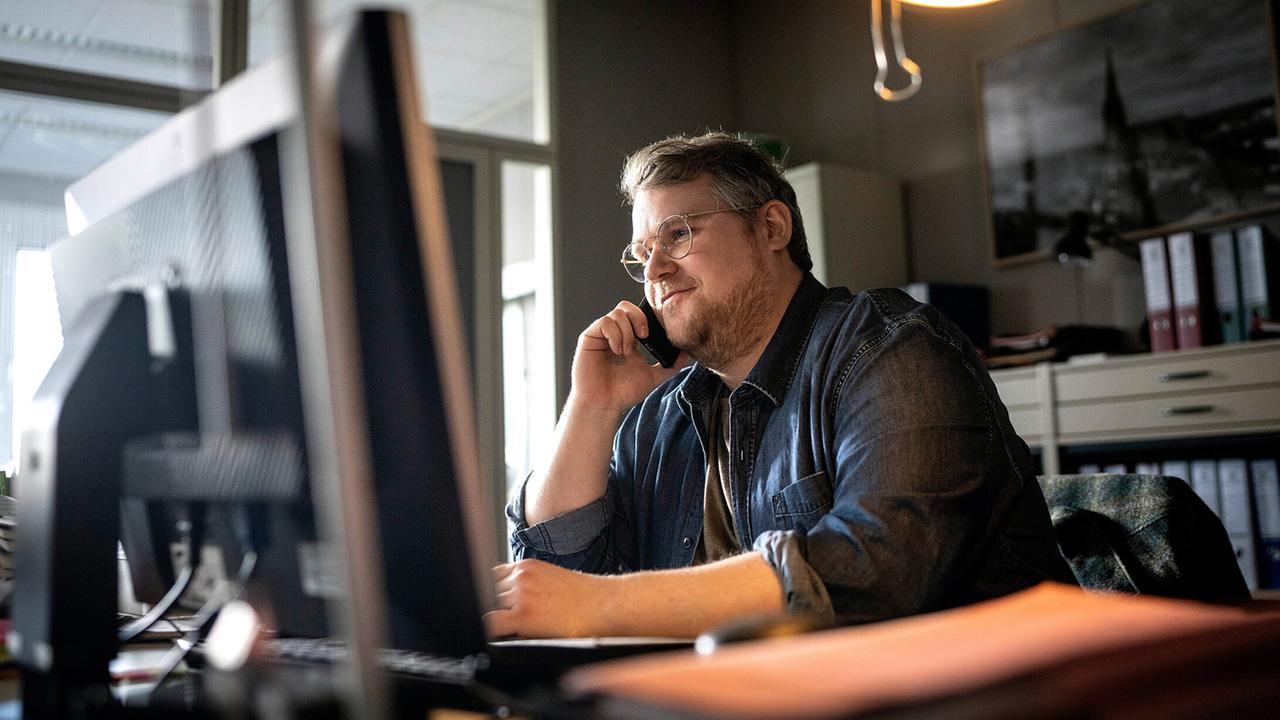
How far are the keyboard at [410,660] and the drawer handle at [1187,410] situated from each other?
8.81 feet

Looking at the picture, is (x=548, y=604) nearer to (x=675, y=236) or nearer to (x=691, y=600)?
(x=691, y=600)

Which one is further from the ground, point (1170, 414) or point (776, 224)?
point (776, 224)

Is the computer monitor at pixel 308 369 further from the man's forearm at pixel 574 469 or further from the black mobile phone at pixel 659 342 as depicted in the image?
the black mobile phone at pixel 659 342

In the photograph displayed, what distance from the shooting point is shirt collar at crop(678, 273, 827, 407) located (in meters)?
1.52

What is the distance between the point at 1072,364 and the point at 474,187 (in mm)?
2450

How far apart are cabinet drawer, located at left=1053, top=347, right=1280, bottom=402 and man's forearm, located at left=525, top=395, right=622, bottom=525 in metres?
1.93

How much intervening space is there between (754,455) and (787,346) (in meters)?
0.17

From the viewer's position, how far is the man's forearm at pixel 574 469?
1623mm

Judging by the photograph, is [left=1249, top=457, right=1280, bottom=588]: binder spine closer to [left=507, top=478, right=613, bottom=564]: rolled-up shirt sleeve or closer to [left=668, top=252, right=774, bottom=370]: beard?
[left=668, top=252, right=774, bottom=370]: beard

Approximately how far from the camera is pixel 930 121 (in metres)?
4.09

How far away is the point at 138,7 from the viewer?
12.5ft

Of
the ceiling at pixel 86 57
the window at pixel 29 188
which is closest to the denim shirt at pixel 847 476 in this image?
the ceiling at pixel 86 57

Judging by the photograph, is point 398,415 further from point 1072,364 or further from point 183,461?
point 1072,364

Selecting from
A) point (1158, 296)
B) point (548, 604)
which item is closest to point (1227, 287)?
point (1158, 296)
